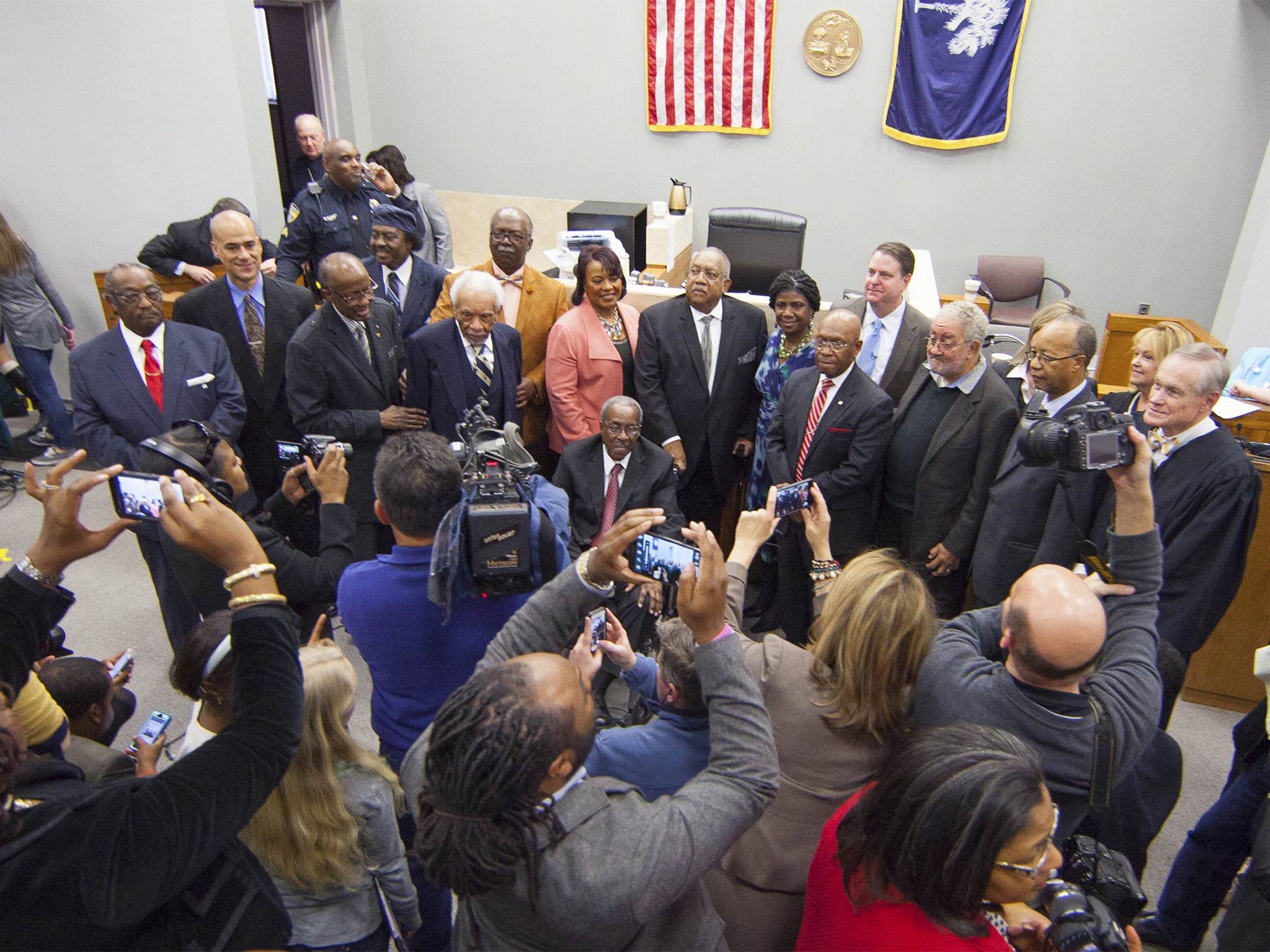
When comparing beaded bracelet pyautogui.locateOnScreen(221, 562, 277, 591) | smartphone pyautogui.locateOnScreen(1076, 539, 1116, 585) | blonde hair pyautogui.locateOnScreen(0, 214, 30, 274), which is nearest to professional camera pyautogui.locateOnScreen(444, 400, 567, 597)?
beaded bracelet pyautogui.locateOnScreen(221, 562, 277, 591)

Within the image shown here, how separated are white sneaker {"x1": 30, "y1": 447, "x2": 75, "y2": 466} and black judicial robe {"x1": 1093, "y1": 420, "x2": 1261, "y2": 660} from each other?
5.43m

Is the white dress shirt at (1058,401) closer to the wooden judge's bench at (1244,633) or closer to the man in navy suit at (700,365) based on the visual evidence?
the wooden judge's bench at (1244,633)

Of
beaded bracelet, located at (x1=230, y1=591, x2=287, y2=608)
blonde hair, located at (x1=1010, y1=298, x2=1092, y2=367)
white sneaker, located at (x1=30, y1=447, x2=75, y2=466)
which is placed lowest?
white sneaker, located at (x1=30, y1=447, x2=75, y2=466)

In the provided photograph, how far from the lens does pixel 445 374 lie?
3207 millimetres

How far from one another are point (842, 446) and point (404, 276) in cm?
212

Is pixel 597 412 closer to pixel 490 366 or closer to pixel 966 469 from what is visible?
pixel 490 366

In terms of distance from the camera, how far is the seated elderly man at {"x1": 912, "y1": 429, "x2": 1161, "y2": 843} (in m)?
1.42

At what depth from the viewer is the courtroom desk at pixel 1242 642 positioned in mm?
3049

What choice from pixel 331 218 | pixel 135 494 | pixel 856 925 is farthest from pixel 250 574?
pixel 331 218

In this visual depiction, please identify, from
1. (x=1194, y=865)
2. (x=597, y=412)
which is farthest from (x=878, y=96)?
(x=1194, y=865)

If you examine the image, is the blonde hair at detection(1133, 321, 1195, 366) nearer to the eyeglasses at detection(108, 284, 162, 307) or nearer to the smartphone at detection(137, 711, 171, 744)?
the smartphone at detection(137, 711, 171, 744)

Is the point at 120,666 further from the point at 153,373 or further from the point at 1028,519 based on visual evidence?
the point at 1028,519

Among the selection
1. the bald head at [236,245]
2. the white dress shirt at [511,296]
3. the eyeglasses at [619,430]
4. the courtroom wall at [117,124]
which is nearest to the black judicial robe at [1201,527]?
the eyeglasses at [619,430]

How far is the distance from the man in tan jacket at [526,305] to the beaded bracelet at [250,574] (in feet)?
8.05
